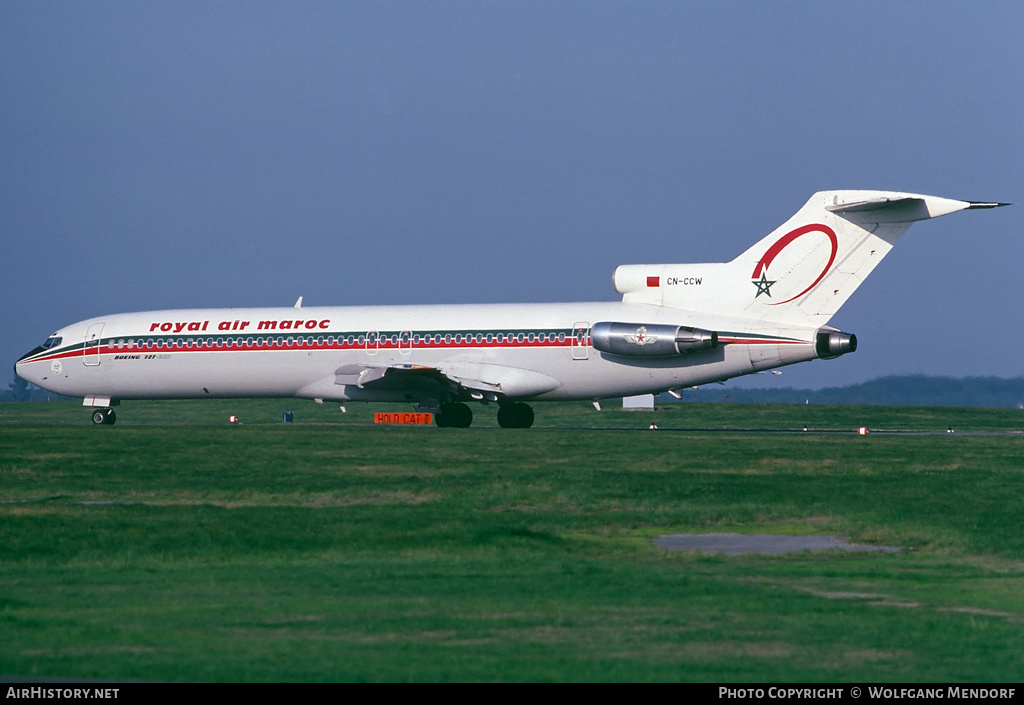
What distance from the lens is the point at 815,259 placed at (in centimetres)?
3788

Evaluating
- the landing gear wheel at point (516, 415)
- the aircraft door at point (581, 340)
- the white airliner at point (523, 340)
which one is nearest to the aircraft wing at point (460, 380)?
the white airliner at point (523, 340)

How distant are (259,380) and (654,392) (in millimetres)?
13332

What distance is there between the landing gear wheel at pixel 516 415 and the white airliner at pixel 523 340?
0.15ft

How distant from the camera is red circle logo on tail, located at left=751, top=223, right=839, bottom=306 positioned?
37.8 m

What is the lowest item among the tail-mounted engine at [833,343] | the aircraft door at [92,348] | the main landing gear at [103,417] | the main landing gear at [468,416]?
the main landing gear at [468,416]

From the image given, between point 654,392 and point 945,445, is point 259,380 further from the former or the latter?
point 945,445

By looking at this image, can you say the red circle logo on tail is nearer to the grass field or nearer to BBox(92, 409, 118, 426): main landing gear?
the grass field

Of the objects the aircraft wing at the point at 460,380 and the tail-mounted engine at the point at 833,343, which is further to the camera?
the aircraft wing at the point at 460,380

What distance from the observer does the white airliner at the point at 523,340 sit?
37.8 m

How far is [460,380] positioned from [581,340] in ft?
13.6

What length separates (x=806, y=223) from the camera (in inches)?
1501

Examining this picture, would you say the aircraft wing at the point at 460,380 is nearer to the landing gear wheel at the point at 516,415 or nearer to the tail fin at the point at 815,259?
the landing gear wheel at the point at 516,415

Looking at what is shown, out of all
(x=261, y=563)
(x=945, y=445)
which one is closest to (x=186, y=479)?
(x=261, y=563)

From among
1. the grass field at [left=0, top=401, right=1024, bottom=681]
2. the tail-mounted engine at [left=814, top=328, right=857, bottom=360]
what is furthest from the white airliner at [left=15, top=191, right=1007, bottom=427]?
the grass field at [left=0, top=401, right=1024, bottom=681]
